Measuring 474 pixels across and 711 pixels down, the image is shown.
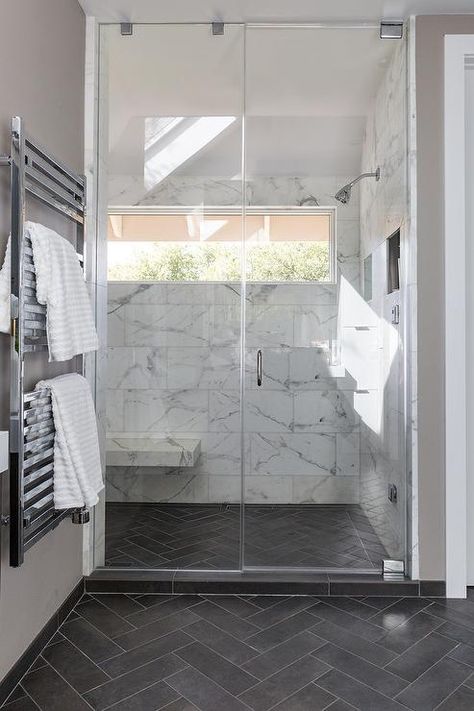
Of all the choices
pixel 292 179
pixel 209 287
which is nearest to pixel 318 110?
pixel 292 179

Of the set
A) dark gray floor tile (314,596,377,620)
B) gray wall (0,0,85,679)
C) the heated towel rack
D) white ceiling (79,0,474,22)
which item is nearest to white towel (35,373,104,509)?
the heated towel rack

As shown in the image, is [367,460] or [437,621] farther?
[367,460]

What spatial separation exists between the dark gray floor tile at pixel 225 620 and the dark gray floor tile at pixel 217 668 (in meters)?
0.16

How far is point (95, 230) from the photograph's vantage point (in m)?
Result: 2.75

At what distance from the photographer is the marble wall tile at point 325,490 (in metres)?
2.76

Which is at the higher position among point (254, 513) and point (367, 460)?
point (367, 460)

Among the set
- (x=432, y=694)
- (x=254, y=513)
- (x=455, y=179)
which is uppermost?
(x=455, y=179)

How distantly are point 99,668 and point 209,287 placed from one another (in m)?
1.66

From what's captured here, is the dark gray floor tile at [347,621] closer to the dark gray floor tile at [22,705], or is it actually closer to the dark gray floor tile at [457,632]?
the dark gray floor tile at [457,632]

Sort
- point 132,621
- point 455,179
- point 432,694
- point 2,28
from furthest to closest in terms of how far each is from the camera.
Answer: point 455,179 < point 132,621 < point 432,694 < point 2,28

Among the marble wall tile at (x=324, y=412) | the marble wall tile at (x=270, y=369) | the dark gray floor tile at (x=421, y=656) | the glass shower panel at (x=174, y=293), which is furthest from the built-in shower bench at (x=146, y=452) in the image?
the dark gray floor tile at (x=421, y=656)

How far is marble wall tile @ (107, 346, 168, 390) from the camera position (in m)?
2.78

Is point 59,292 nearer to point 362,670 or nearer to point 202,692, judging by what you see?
point 202,692

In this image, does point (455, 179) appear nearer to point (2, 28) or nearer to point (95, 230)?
point (95, 230)
